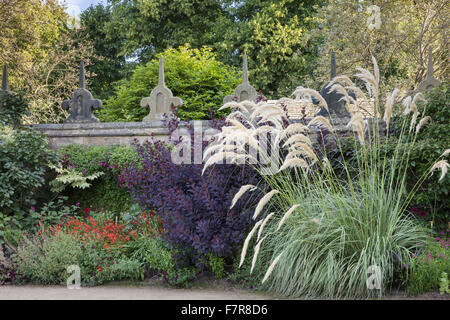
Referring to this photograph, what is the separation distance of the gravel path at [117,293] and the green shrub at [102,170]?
7.77 ft

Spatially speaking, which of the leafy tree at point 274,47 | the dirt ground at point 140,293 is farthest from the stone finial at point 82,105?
the leafy tree at point 274,47

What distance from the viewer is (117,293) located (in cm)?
438

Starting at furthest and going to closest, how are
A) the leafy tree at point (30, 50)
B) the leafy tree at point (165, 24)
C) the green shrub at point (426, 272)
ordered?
the leafy tree at point (165, 24)
the leafy tree at point (30, 50)
the green shrub at point (426, 272)

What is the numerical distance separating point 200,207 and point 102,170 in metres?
3.00

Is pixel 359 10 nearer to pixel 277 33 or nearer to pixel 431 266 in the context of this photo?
pixel 277 33

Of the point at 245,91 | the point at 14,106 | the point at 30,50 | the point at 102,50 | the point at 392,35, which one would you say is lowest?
the point at 14,106

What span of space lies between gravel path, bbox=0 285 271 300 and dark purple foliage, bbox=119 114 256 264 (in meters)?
0.41

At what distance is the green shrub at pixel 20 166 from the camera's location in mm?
6117

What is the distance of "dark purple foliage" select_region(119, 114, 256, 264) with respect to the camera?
4512 millimetres

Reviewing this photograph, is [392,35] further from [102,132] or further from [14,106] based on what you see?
[14,106]

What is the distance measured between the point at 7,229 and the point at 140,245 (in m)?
1.88

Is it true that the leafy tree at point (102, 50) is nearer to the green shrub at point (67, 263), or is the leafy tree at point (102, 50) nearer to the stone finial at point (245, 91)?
the stone finial at point (245, 91)

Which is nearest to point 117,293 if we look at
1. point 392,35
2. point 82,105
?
point 82,105

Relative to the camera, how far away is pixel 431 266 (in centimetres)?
383
